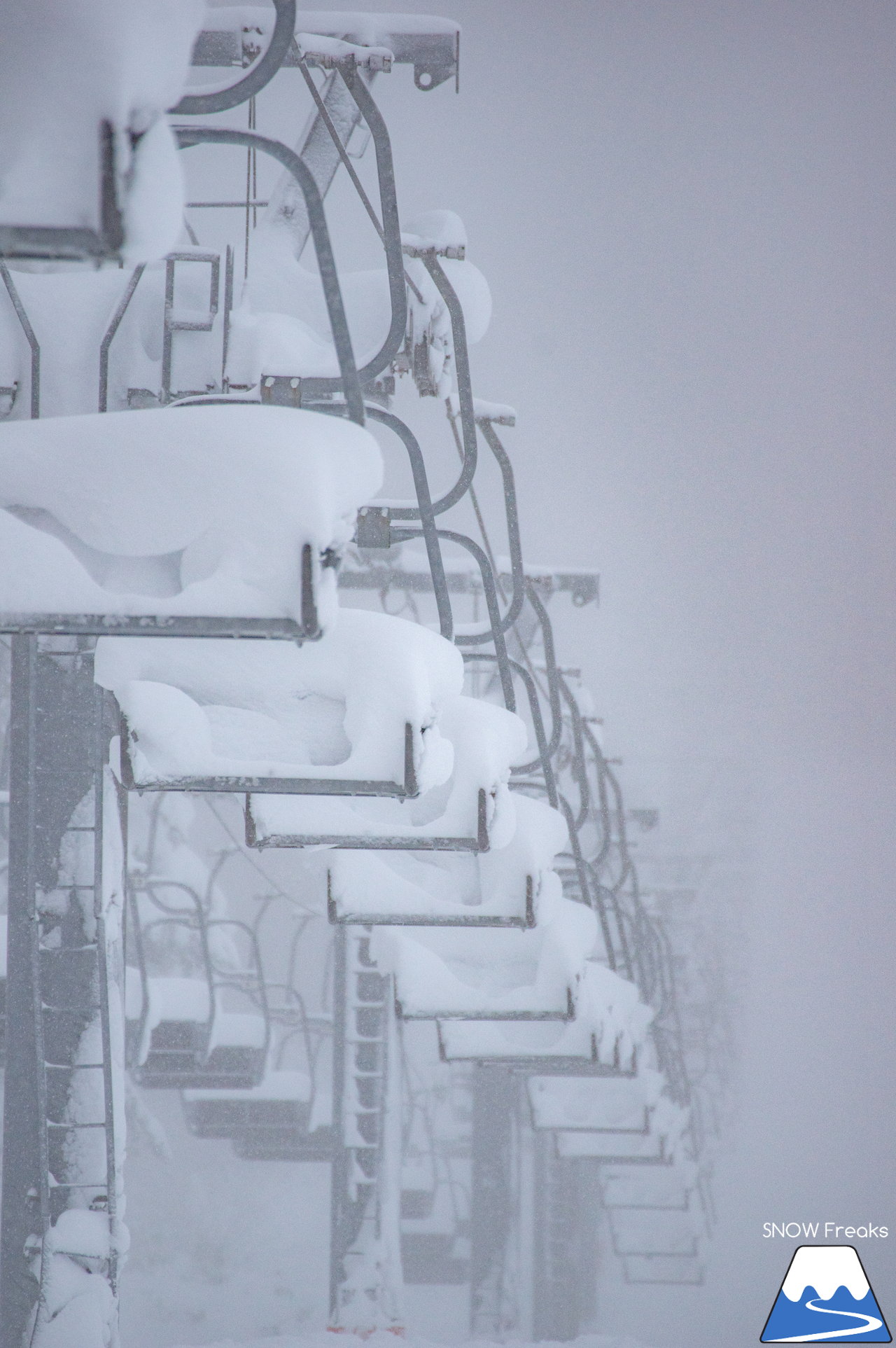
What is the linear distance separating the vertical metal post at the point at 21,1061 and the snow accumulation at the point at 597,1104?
5091 millimetres

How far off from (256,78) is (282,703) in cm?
131

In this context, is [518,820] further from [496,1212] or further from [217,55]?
[496,1212]

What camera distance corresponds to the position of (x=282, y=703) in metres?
3.39

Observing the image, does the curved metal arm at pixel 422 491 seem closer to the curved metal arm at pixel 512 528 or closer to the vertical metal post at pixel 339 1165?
the curved metal arm at pixel 512 528

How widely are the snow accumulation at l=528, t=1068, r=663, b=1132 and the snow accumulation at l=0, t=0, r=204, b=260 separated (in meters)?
8.95

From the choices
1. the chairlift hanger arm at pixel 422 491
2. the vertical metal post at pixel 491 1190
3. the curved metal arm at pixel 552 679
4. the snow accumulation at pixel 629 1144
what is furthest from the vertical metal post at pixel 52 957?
the vertical metal post at pixel 491 1190

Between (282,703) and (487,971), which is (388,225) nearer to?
(282,703)

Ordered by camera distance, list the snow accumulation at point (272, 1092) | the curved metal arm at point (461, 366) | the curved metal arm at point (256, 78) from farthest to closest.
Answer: the snow accumulation at point (272, 1092) < the curved metal arm at point (461, 366) < the curved metal arm at point (256, 78)

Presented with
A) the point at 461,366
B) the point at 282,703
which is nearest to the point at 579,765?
the point at 461,366

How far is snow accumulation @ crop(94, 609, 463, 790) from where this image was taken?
324 centimetres

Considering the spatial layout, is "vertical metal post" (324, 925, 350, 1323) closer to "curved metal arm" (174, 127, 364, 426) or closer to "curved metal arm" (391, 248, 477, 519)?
"curved metal arm" (391, 248, 477, 519)

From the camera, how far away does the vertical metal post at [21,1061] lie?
18.4 feet

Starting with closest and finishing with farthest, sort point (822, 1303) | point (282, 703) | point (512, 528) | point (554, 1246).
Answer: point (282, 703)
point (512, 528)
point (822, 1303)
point (554, 1246)

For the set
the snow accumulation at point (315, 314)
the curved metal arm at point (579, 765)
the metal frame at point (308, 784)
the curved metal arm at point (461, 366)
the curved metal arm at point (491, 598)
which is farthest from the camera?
the curved metal arm at point (579, 765)
